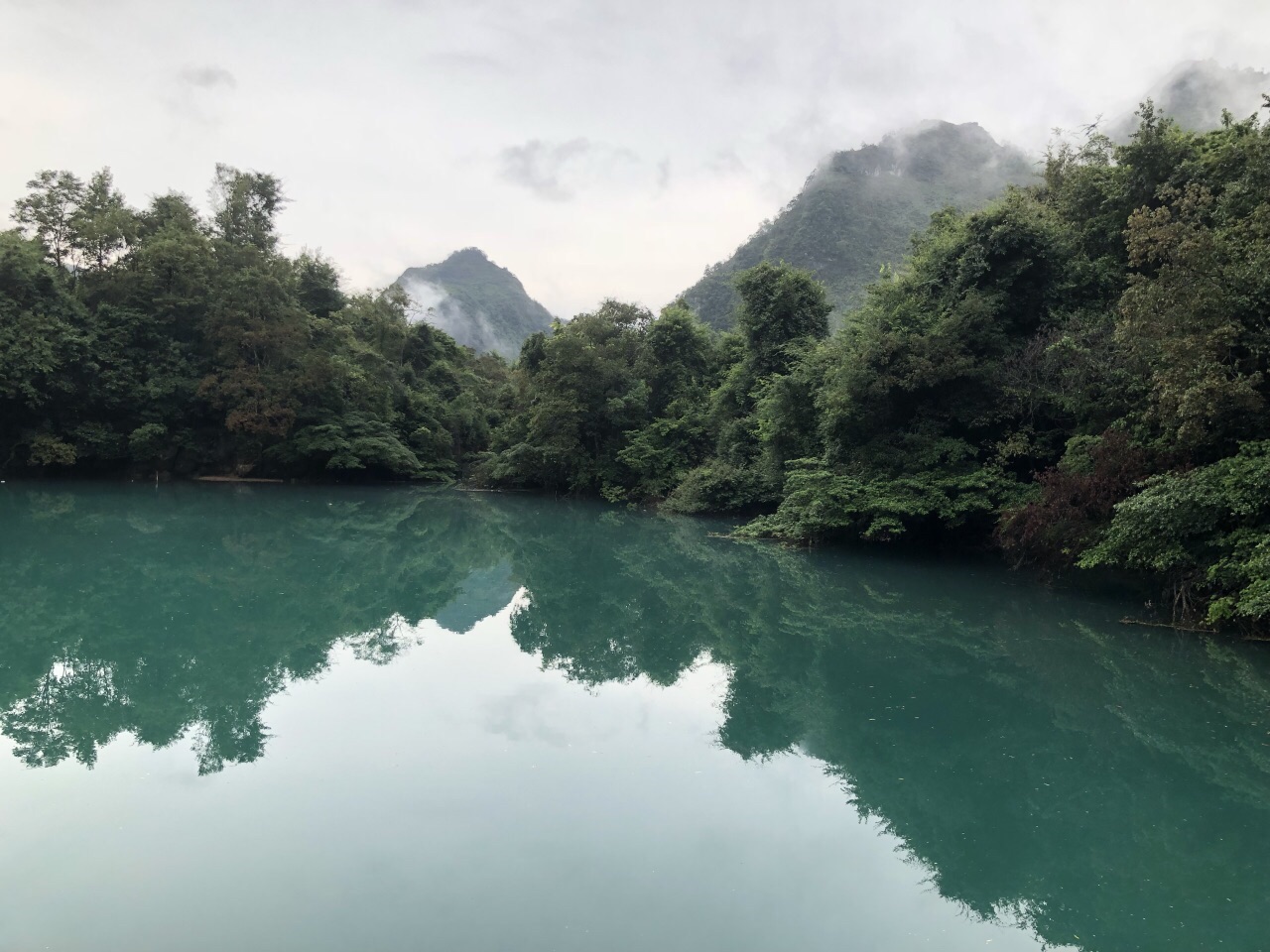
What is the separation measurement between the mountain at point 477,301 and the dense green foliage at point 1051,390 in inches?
2584

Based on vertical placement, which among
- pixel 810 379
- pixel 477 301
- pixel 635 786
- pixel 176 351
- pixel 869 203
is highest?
pixel 869 203

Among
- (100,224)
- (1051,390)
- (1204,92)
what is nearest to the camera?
(1051,390)

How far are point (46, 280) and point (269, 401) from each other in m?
7.37

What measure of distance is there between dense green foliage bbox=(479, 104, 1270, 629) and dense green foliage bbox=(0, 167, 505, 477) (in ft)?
42.1

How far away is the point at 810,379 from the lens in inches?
712

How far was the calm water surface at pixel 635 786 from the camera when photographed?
3693 millimetres

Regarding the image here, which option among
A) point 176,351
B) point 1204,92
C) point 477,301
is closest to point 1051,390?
point 176,351

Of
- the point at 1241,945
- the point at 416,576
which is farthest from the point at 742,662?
the point at 416,576

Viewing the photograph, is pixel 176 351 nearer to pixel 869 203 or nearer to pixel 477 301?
pixel 869 203

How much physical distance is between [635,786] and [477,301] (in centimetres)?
10083

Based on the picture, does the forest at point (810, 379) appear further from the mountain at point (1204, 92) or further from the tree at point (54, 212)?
the mountain at point (1204, 92)

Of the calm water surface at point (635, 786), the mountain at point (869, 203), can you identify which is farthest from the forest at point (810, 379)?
the mountain at point (869, 203)

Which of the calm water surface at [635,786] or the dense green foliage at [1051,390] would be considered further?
the dense green foliage at [1051,390]

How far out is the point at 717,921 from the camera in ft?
12.1
